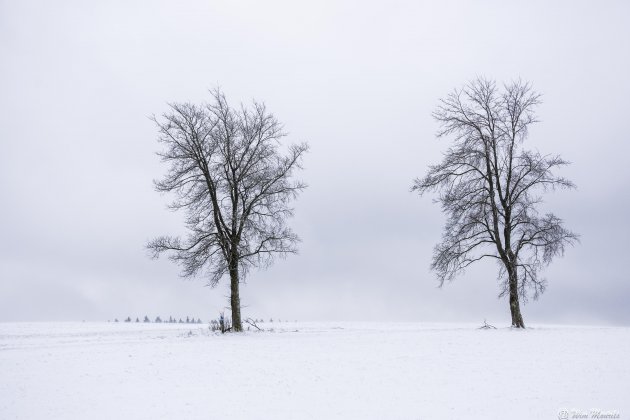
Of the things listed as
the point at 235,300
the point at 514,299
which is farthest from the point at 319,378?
the point at 514,299

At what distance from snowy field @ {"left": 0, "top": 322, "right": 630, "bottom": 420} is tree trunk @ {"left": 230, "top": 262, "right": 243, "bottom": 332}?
5073 millimetres

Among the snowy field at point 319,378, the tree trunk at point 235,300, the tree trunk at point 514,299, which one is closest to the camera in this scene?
the snowy field at point 319,378

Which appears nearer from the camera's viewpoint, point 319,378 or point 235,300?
point 319,378

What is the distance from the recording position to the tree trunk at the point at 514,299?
26.1 m

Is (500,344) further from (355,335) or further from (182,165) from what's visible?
(182,165)

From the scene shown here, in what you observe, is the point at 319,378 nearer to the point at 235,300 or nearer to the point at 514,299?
the point at 235,300

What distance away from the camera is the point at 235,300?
2688 centimetres

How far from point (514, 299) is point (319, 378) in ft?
52.0

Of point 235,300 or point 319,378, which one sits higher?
point 235,300

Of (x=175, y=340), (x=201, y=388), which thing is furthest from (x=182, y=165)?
(x=201, y=388)

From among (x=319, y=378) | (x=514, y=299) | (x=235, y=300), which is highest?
(x=235, y=300)

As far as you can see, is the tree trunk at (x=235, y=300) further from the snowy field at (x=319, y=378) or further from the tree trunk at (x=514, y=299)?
the tree trunk at (x=514, y=299)

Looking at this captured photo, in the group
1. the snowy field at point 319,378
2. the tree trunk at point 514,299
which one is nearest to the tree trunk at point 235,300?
the snowy field at point 319,378

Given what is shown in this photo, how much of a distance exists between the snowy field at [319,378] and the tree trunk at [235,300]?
507 cm
